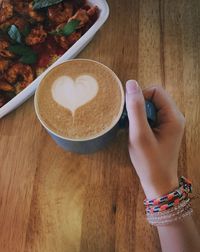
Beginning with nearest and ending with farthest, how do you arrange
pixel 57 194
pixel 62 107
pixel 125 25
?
pixel 62 107 < pixel 57 194 < pixel 125 25

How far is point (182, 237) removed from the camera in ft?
1.94

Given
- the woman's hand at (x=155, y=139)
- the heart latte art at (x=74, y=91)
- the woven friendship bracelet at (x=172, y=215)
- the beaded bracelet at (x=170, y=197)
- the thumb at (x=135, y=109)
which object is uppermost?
the heart latte art at (x=74, y=91)

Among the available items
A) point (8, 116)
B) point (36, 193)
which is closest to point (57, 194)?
point (36, 193)

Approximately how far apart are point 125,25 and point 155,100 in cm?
24

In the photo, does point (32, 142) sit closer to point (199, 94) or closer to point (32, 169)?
point (32, 169)

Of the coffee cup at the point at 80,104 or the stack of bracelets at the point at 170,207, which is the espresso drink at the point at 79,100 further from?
the stack of bracelets at the point at 170,207

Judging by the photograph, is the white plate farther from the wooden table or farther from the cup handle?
the cup handle

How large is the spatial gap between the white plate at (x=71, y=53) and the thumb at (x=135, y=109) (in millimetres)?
186

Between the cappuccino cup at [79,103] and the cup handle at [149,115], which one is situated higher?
the cappuccino cup at [79,103]

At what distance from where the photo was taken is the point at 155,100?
24.4 inches

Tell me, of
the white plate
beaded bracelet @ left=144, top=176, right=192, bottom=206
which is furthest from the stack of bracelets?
the white plate

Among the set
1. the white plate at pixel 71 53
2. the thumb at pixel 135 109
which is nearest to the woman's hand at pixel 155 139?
the thumb at pixel 135 109

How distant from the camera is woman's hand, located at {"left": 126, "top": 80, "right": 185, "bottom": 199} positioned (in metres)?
0.55

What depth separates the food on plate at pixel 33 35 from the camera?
727 mm
